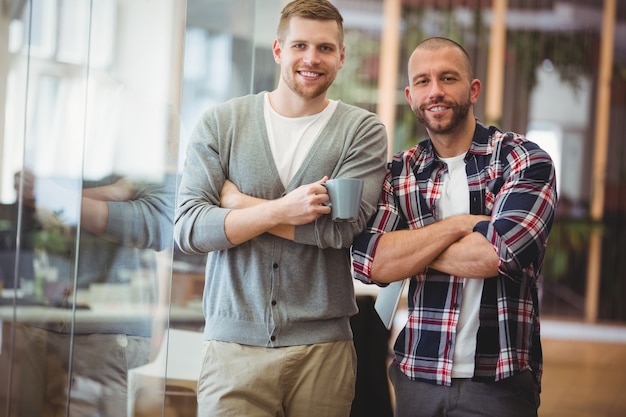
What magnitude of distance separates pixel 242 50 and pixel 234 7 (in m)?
0.17

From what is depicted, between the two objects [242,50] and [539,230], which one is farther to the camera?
[242,50]

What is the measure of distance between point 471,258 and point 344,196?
347 mm

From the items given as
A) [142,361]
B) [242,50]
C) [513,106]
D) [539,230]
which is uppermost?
[513,106]

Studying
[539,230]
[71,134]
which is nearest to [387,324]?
[539,230]

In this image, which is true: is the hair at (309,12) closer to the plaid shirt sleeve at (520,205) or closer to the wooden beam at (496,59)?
the plaid shirt sleeve at (520,205)

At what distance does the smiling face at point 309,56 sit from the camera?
6.18ft

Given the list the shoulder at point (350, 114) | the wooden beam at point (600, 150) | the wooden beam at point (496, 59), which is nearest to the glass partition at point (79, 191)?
the shoulder at point (350, 114)

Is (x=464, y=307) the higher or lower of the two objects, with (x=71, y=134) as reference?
lower

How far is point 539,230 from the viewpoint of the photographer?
1.88 meters

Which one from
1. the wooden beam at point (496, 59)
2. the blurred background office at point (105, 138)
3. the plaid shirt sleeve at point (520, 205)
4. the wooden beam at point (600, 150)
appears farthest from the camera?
the wooden beam at point (496, 59)

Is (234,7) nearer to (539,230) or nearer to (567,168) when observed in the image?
(539,230)

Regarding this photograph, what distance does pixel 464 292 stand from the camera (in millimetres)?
1945

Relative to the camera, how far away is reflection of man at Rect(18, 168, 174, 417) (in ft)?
5.89

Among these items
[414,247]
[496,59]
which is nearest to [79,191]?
[414,247]
